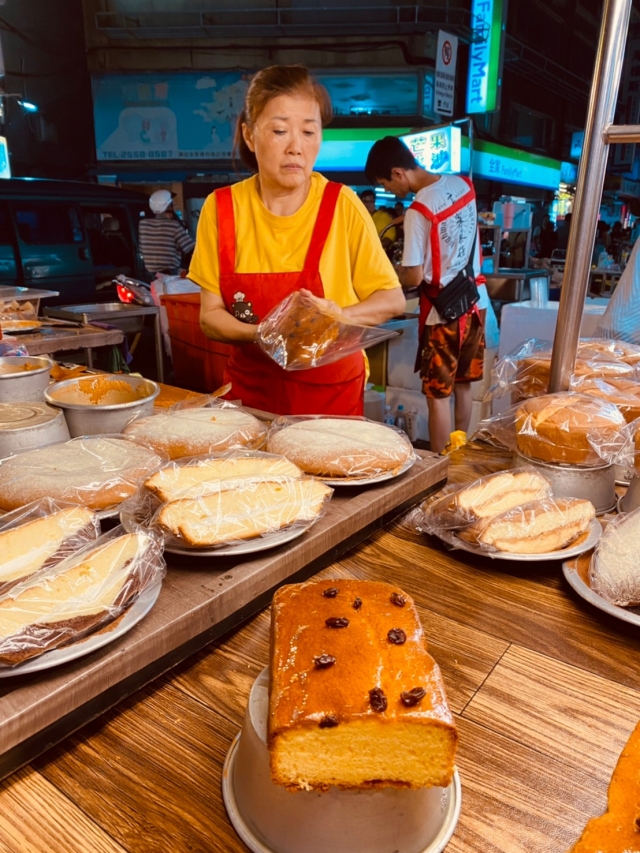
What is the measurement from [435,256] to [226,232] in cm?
201

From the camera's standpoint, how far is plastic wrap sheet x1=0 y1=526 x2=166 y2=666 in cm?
76

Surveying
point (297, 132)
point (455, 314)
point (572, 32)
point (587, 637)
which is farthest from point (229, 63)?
point (587, 637)

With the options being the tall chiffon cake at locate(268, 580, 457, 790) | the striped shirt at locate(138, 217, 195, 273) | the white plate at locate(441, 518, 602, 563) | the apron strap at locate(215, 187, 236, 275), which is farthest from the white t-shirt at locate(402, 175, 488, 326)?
the striped shirt at locate(138, 217, 195, 273)

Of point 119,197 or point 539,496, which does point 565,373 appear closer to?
point 539,496

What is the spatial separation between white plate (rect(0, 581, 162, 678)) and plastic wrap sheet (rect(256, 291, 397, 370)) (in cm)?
118

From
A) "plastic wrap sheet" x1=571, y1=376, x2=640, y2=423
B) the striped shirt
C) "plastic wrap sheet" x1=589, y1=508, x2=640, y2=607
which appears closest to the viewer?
"plastic wrap sheet" x1=589, y1=508, x2=640, y2=607

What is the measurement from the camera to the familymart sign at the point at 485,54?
12.1 metres

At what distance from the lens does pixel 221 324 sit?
237cm

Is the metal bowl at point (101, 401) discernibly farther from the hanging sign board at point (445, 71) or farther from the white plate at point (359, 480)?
the hanging sign board at point (445, 71)

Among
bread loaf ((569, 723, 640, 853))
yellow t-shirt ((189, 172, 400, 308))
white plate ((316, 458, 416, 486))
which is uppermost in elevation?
yellow t-shirt ((189, 172, 400, 308))

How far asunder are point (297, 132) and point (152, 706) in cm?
196

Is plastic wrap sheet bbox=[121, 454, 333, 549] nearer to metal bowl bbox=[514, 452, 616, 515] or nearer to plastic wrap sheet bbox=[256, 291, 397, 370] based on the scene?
metal bowl bbox=[514, 452, 616, 515]

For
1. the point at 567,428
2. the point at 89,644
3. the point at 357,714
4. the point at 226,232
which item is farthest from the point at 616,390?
the point at 226,232

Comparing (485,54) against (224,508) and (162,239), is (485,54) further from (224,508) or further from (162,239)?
(224,508)
